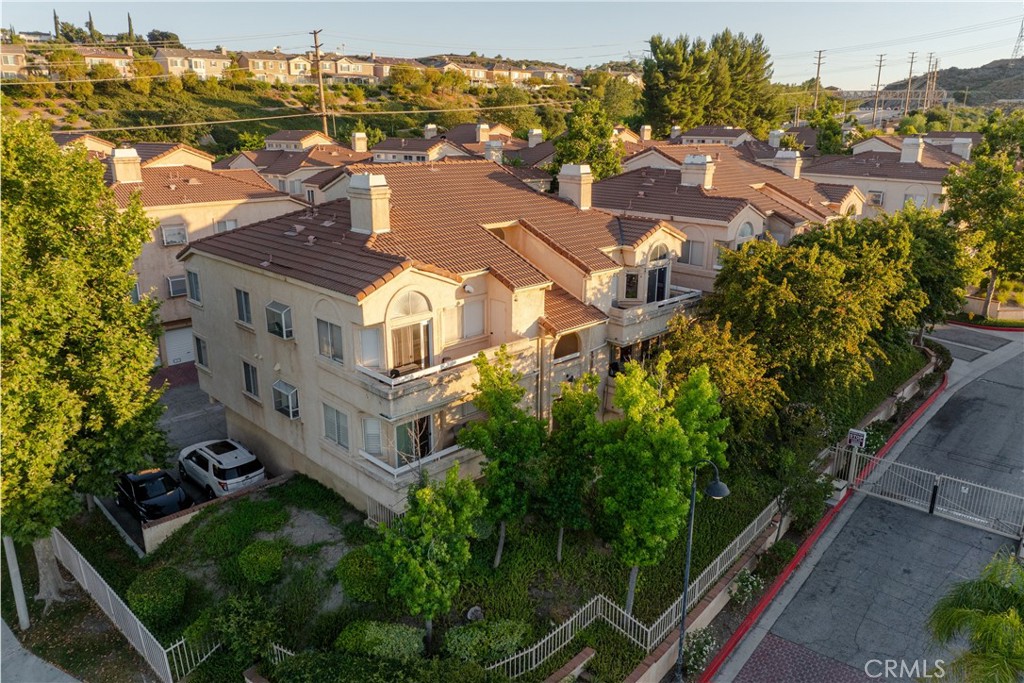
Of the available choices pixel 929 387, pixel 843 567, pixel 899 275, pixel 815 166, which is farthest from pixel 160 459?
pixel 815 166

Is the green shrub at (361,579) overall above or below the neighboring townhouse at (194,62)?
below

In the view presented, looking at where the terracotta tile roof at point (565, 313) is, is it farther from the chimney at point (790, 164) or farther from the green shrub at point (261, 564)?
the chimney at point (790, 164)

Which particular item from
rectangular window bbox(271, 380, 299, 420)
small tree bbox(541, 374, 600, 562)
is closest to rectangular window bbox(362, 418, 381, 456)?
rectangular window bbox(271, 380, 299, 420)

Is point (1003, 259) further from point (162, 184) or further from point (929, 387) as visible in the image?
point (162, 184)

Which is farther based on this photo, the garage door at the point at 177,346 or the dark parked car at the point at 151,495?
the garage door at the point at 177,346

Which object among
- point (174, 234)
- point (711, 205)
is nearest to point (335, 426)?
point (711, 205)

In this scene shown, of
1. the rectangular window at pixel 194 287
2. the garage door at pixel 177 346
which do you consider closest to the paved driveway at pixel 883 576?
the rectangular window at pixel 194 287
